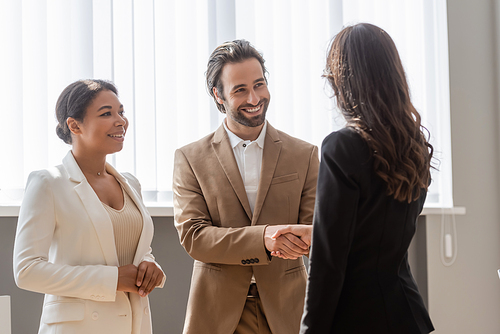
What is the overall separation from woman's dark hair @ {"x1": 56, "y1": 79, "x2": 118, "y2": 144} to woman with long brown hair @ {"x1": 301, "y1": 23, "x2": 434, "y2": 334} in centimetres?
109

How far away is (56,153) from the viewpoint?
2582 mm

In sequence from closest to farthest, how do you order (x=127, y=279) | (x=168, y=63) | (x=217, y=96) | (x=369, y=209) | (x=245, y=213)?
(x=369, y=209)
(x=127, y=279)
(x=245, y=213)
(x=217, y=96)
(x=168, y=63)

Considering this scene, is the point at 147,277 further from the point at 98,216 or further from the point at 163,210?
the point at 163,210

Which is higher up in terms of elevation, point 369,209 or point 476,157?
point 476,157

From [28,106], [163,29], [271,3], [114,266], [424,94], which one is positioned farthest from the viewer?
[424,94]

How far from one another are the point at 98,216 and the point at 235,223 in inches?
19.5

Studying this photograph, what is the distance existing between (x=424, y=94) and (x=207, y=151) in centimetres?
198

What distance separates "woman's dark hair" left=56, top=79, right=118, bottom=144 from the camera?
5.98 feet

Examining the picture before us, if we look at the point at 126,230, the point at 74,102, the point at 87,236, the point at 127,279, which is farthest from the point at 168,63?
the point at 127,279

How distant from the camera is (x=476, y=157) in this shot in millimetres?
3240

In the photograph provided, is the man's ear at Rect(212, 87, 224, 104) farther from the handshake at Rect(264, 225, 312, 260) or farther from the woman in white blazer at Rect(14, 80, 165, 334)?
the handshake at Rect(264, 225, 312, 260)

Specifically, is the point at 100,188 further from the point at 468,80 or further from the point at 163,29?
the point at 468,80

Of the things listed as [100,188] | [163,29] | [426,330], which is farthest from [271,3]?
[426,330]

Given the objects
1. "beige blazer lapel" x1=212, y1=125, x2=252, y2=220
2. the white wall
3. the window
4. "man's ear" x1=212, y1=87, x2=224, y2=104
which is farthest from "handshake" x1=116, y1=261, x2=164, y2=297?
the white wall
